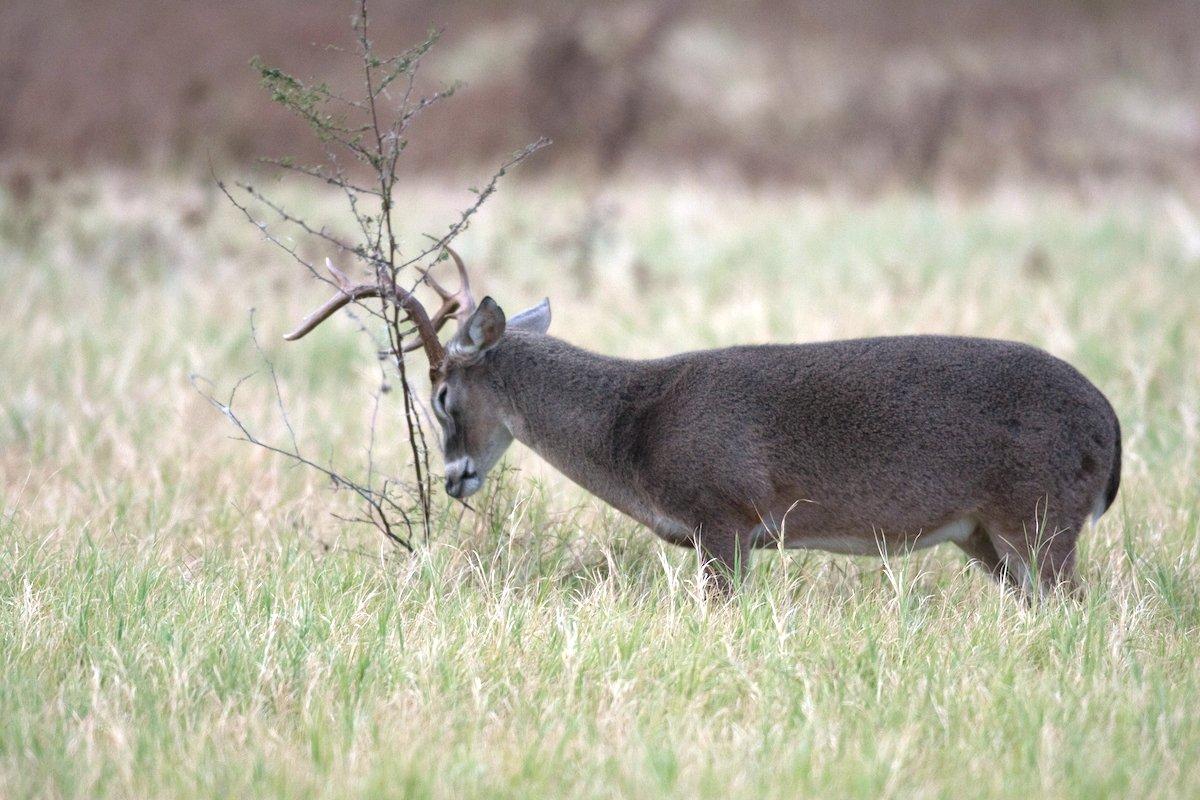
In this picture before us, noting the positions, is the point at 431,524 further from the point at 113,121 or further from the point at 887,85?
the point at 887,85

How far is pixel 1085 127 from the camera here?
965 inches

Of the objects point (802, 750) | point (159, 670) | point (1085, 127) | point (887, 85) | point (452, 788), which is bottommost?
point (802, 750)

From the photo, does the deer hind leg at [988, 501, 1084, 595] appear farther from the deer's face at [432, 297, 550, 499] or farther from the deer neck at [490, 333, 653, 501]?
the deer's face at [432, 297, 550, 499]

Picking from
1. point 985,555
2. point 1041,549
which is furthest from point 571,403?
point 1041,549

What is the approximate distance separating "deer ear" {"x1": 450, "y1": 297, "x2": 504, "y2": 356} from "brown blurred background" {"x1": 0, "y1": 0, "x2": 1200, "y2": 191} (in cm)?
1402

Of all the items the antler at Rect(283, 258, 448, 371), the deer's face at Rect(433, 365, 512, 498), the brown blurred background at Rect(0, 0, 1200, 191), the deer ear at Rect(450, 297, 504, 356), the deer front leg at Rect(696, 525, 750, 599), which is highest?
the brown blurred background at Rect(0, 0, 1200, 191)

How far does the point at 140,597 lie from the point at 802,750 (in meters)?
2.28

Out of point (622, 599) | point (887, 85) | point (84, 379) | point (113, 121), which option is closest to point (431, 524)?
point (622, 599)

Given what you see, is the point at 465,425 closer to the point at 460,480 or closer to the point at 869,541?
the point at 460,480

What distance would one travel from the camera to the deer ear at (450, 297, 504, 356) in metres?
5.32

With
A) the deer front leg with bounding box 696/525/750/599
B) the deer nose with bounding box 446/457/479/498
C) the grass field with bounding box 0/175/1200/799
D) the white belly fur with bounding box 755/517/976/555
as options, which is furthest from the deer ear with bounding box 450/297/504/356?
the white belly fur with bounding box 755/517/976/555

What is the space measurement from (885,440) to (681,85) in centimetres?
2090

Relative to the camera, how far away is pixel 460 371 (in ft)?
18.3

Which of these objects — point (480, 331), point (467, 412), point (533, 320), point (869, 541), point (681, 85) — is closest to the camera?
point (869, 541)
